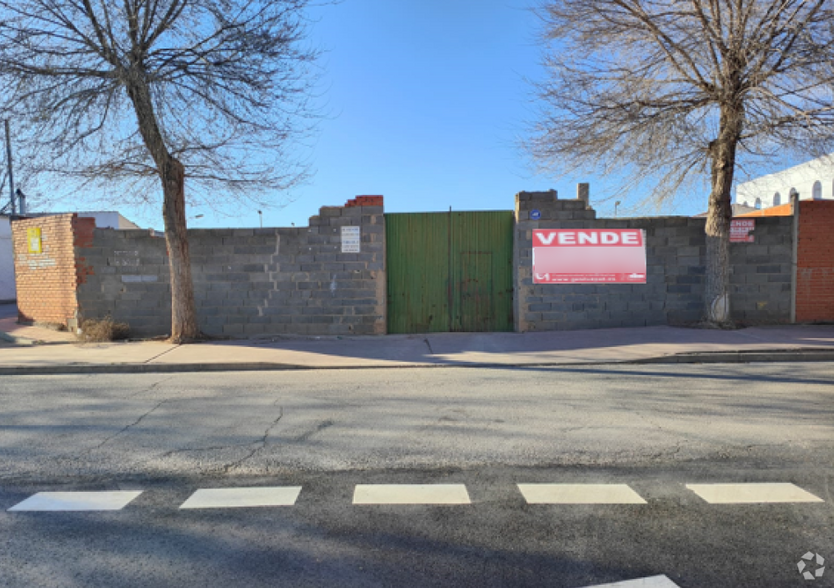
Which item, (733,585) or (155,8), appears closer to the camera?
(733,585)

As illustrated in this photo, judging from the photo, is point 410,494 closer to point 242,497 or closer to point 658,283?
point 242,497

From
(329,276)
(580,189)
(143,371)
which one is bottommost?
(143,371)

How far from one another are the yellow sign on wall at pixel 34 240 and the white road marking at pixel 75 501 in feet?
39.1

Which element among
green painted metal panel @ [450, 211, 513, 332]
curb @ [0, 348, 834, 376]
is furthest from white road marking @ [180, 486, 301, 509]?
green painted metal panel @ [450, 211, 513, 332]

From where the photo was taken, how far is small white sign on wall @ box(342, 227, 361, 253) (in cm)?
1144

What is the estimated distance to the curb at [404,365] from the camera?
336 inches

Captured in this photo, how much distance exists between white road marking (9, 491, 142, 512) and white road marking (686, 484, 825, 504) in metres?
4.09

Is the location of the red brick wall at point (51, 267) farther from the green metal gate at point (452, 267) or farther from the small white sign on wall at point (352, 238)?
the green metal gate at point (452, 267)

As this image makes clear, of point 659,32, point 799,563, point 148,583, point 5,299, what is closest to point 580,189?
point 659,32

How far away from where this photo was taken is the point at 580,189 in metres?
12.5

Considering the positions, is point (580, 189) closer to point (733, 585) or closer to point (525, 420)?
point (525, 420)

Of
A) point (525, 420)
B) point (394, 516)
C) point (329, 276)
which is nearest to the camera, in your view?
point (394, 516)

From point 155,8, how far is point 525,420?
10.2m

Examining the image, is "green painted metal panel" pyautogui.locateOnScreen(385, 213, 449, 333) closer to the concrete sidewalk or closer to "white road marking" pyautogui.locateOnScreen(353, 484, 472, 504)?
the concrete sidewalk
